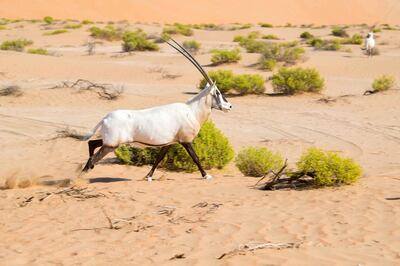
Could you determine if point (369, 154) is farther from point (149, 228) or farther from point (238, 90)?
point (238, 90)

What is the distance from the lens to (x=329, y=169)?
345 inches

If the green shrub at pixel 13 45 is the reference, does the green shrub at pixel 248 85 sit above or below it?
above

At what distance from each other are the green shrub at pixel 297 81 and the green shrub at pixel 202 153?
9570 mm

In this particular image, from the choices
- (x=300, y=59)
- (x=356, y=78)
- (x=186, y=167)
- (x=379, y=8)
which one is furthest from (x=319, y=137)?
(x=379, y=8)

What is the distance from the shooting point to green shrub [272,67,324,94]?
809 inches

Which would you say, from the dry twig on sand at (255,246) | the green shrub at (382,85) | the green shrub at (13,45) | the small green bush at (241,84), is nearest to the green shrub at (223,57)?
the small green bush at (241,84)

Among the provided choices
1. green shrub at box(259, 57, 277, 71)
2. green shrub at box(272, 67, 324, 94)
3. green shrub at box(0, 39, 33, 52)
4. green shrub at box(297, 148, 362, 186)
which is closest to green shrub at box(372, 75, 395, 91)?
green shrub at box(272, 67, 324, 94)

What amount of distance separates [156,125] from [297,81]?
473 inches

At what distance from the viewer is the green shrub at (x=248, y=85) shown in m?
20.4

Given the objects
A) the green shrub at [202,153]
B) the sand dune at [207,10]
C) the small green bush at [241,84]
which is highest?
the green shrub at [202,153]

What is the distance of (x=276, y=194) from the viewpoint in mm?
8641

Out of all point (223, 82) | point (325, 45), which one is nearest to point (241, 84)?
point (223, 82)

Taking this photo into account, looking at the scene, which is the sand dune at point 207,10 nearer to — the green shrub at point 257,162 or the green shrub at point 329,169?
the green shrub at point 257,162

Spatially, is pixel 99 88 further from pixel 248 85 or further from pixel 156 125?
pixel 156 125
